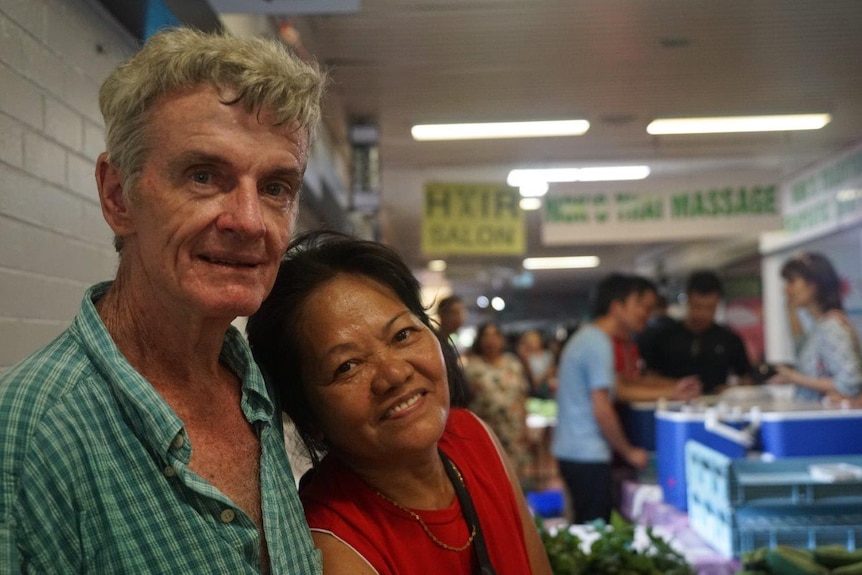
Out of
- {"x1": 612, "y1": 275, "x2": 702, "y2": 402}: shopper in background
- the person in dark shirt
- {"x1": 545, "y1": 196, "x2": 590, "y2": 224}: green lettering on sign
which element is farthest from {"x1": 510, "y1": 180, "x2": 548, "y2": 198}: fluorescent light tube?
{"x1": 612, "y1": 275, "x2": 702, "y2": 402}: shopper in background

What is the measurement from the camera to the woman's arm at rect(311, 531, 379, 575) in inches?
57.3

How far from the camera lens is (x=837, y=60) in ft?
19.6

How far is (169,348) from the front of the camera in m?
1.33

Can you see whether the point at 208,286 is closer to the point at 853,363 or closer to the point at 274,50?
the point at 274,50

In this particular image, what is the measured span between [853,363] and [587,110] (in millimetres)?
3040

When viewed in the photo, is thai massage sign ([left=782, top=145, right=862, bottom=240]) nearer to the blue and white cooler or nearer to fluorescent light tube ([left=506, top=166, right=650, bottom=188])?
fluorescent light tube ([left=506, top=166, right=650, bottom=188])

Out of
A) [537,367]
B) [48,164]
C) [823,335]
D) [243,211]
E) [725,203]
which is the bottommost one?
[537,367]

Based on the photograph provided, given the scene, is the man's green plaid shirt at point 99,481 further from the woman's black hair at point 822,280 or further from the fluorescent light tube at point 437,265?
the fluorescent light tube at point 437,265

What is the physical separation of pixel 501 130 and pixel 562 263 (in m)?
11.8

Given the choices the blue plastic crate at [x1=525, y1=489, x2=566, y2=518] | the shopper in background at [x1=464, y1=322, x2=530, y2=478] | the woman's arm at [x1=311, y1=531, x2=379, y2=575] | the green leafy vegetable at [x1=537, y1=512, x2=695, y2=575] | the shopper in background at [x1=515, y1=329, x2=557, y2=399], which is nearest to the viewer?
the woman's arm at [x1=311, y1=531, x2=379, y2=575]

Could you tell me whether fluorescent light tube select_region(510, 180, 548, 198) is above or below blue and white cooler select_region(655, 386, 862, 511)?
above

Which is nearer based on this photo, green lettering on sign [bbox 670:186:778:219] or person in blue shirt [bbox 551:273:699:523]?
person in blue shirt [bbox 551:273:699:523]

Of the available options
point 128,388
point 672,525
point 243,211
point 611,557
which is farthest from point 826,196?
point 128,388

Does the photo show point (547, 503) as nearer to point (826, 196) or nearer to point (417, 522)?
point (826, 196)
